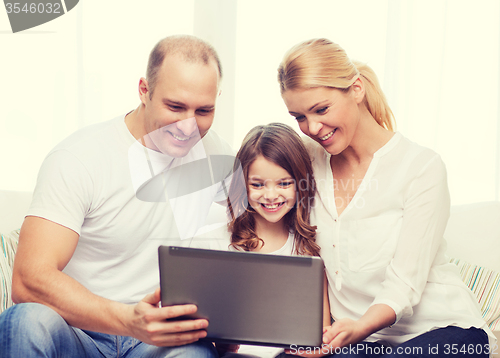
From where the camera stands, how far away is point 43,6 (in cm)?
242

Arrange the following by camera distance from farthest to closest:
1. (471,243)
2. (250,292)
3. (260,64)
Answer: (260,64)
(471,243)
(250,292)

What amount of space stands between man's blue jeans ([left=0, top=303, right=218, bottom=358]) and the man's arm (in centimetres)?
3

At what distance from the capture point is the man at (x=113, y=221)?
1076mm

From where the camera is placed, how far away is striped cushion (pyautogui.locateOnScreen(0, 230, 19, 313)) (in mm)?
1446

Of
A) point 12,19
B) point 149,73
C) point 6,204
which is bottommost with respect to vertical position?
point 6,204

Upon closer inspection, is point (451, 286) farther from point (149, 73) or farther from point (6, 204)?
point (6, 204)

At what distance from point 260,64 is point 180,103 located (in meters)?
1.24

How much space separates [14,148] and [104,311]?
67.0 inches

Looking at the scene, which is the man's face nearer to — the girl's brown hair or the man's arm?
the girl's brown hair

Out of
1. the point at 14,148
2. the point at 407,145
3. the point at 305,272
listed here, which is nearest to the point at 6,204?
the point at 14,148

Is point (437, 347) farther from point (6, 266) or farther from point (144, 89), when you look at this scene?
point (6, 266)

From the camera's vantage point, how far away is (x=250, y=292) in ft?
3.15

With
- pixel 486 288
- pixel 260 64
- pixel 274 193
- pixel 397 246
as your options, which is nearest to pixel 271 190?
pixel 274 193

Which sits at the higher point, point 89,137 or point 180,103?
point 180,103
